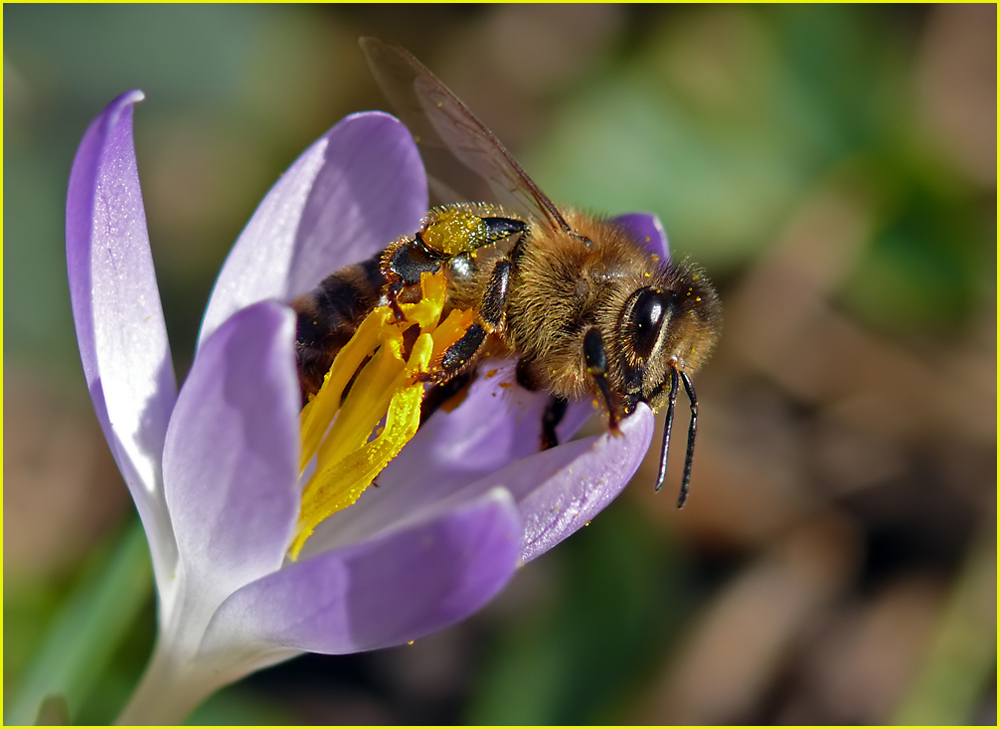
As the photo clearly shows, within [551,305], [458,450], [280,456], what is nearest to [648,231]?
[551,305]

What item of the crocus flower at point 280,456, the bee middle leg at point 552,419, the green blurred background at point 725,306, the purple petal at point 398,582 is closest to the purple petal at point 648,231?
the crocus flower at point 280,456

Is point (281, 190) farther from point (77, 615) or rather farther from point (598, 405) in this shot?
point (77, 615)

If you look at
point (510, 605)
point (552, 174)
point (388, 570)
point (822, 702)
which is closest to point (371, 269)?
point (388, 570)

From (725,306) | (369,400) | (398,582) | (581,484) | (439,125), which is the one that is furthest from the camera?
(725,306)

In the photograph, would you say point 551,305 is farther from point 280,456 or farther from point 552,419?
point 280,456

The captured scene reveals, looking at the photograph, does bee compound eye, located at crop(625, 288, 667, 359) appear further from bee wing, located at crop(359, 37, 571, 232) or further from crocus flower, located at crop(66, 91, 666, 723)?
bee wing, located at crop(359, 37, 571, 232)

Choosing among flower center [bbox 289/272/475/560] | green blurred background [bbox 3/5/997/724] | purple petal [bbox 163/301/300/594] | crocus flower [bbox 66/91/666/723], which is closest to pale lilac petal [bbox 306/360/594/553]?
crocus flower [bbox 66/91/666/723]
